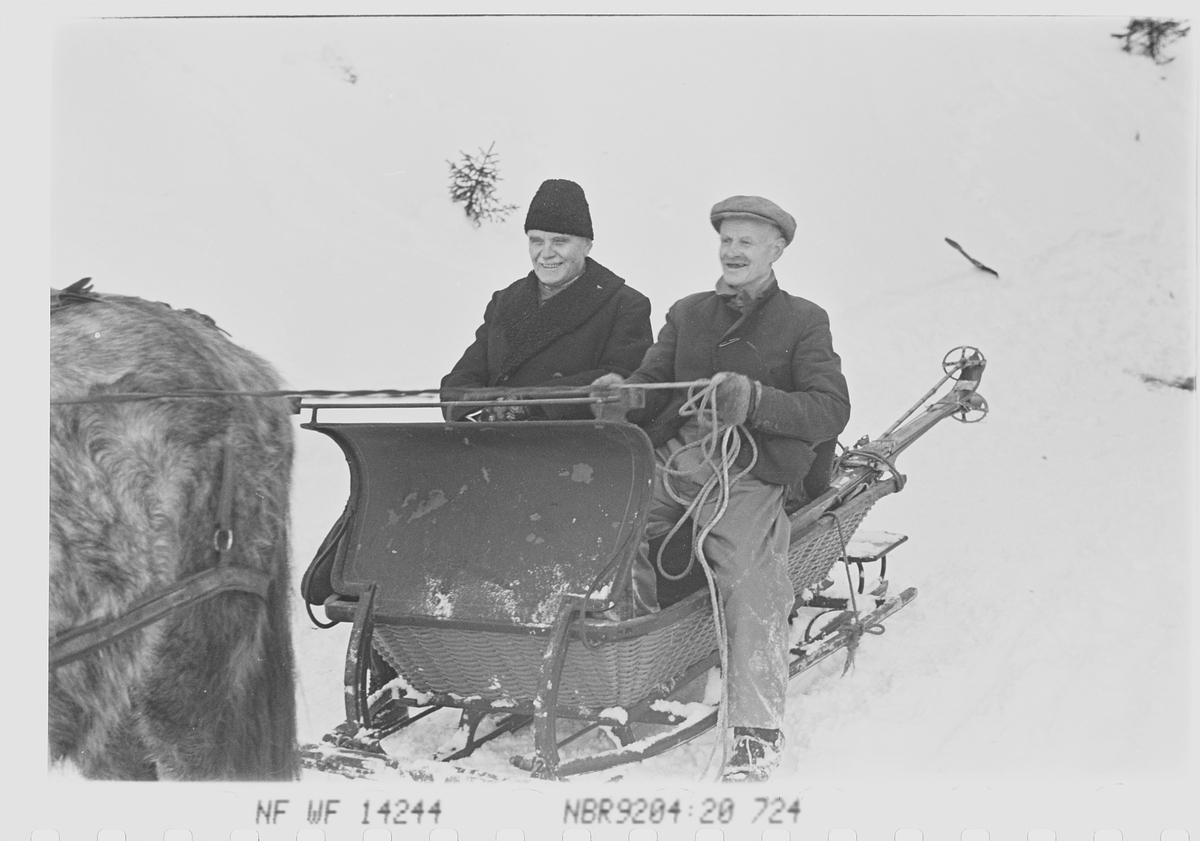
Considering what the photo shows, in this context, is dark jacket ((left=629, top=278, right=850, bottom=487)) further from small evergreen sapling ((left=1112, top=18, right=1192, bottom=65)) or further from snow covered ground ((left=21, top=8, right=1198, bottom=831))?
small evergreen sapling ((left=1112, top=18, right=1192, bottom=65))

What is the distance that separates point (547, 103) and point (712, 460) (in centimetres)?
154

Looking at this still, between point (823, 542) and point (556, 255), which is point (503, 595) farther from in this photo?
point (823, 542)

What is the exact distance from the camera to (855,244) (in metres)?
6.38

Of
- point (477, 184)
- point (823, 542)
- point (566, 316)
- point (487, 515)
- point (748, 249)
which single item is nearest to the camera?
point (487, 515)

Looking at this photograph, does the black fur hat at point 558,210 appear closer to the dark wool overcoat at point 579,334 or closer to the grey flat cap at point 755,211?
the dark wool overcoat at point 579,334

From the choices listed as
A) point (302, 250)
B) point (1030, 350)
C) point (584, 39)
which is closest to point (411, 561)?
point (584, 39)

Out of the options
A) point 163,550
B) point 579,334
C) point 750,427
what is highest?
point 579,334

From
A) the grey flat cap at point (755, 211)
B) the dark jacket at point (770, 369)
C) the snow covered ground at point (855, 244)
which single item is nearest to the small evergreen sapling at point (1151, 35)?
the snow covered ground at point (855, 244)

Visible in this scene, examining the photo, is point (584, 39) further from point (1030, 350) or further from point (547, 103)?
point (1030, 350)

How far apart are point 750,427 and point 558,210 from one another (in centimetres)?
86

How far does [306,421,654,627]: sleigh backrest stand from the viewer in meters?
3.15

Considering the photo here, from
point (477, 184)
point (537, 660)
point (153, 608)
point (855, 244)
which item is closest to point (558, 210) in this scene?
point (537, 660)

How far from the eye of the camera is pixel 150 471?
285 cm

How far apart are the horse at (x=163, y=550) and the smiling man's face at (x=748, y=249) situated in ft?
4.37
